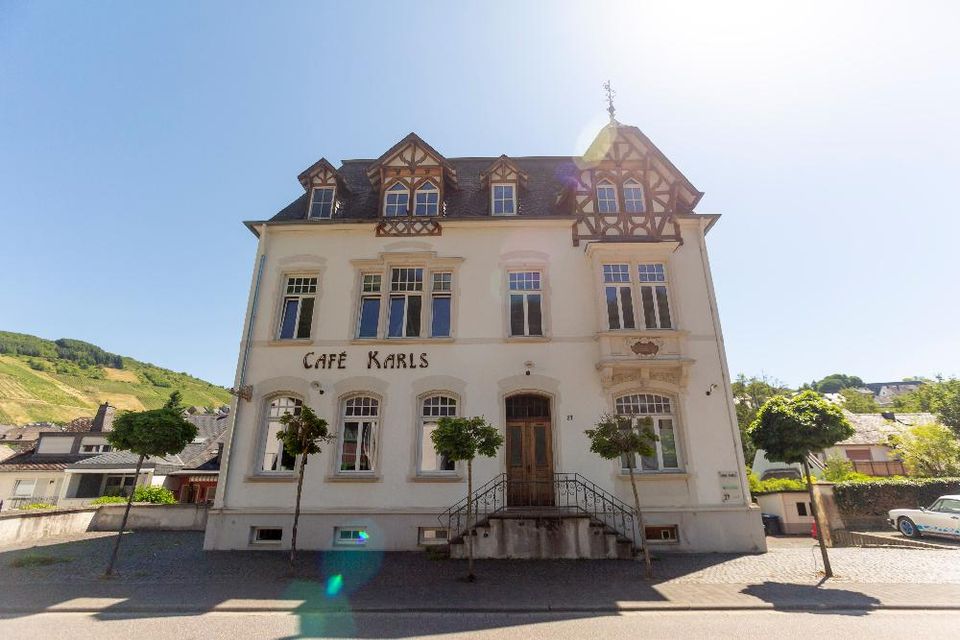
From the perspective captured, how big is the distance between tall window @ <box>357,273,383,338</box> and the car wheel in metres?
19.9

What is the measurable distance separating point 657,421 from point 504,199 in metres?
9.33

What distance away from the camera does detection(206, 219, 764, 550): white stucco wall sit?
1317 centimetres

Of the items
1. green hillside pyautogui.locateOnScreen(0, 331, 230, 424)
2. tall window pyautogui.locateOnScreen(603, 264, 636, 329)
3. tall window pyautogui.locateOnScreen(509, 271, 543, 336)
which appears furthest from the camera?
green hillside pyautogui.locateOnScreen(0, 331, 230, 424)

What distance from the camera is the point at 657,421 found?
14008 mm

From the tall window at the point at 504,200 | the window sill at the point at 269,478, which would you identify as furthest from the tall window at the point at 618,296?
the window sill at the point at 269,478

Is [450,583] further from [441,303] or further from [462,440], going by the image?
[441,303]

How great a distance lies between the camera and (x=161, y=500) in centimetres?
2066

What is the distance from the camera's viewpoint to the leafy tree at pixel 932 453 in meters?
24.7

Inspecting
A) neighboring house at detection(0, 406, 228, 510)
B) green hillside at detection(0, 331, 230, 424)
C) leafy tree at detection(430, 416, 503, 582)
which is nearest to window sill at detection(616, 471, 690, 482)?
leafy tree at detection(430, 416, 503, 582)

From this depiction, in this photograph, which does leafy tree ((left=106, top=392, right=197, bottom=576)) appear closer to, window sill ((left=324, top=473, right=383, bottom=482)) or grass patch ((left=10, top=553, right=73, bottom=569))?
Answer: grass patch ((left=10, top=553, right=73, bottom=569))

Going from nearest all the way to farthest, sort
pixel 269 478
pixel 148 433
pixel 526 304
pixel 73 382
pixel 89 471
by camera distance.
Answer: pixel 148 433 → pixel 269 478 → pixel 526 304 → pixel 89 471 → pixel 73 382

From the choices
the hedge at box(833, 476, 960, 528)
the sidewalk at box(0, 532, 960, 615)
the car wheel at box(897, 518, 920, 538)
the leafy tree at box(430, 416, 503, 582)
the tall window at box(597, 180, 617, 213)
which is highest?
the tall window at box(597, 180, 617, 213)

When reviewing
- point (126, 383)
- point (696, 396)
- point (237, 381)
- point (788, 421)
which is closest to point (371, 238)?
point (237, 381)

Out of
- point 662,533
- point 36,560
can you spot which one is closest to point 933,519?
point 662,533
